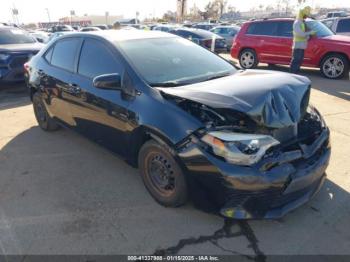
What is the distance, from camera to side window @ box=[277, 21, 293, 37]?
10406 millimetres

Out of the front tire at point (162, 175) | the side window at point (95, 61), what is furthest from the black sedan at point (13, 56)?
the front tire at point (162, 175)

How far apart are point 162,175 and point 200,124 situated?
74cm

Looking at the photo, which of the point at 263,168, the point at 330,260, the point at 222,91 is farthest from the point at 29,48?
the point at 330,260

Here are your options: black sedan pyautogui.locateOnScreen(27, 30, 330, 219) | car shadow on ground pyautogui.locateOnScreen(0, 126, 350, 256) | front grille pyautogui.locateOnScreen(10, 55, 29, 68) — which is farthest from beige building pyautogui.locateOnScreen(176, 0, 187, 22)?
car shadow on ground pyautogui.locateOnScreen(0, 126, 350, 256)

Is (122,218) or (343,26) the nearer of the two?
(122,218)

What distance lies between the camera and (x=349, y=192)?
3457 mm

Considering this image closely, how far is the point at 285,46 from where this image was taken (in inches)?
410

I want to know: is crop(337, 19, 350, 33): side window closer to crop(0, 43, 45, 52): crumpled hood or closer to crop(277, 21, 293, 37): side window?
crop(277, 21, 293, 37): side window

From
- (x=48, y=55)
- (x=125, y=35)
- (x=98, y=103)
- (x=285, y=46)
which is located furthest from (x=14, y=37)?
(x=285, y=46)

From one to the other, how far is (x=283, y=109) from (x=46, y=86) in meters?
3.50

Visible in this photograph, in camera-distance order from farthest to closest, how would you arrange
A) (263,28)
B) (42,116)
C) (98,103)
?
(263,28)
(42,116)
(98,103)

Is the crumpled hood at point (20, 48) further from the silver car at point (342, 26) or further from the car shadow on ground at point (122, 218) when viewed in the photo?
the silver car at point (342, 26)

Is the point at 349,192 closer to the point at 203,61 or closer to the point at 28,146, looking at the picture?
the point at 203,61

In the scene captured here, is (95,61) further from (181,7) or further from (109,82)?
(181,7)
